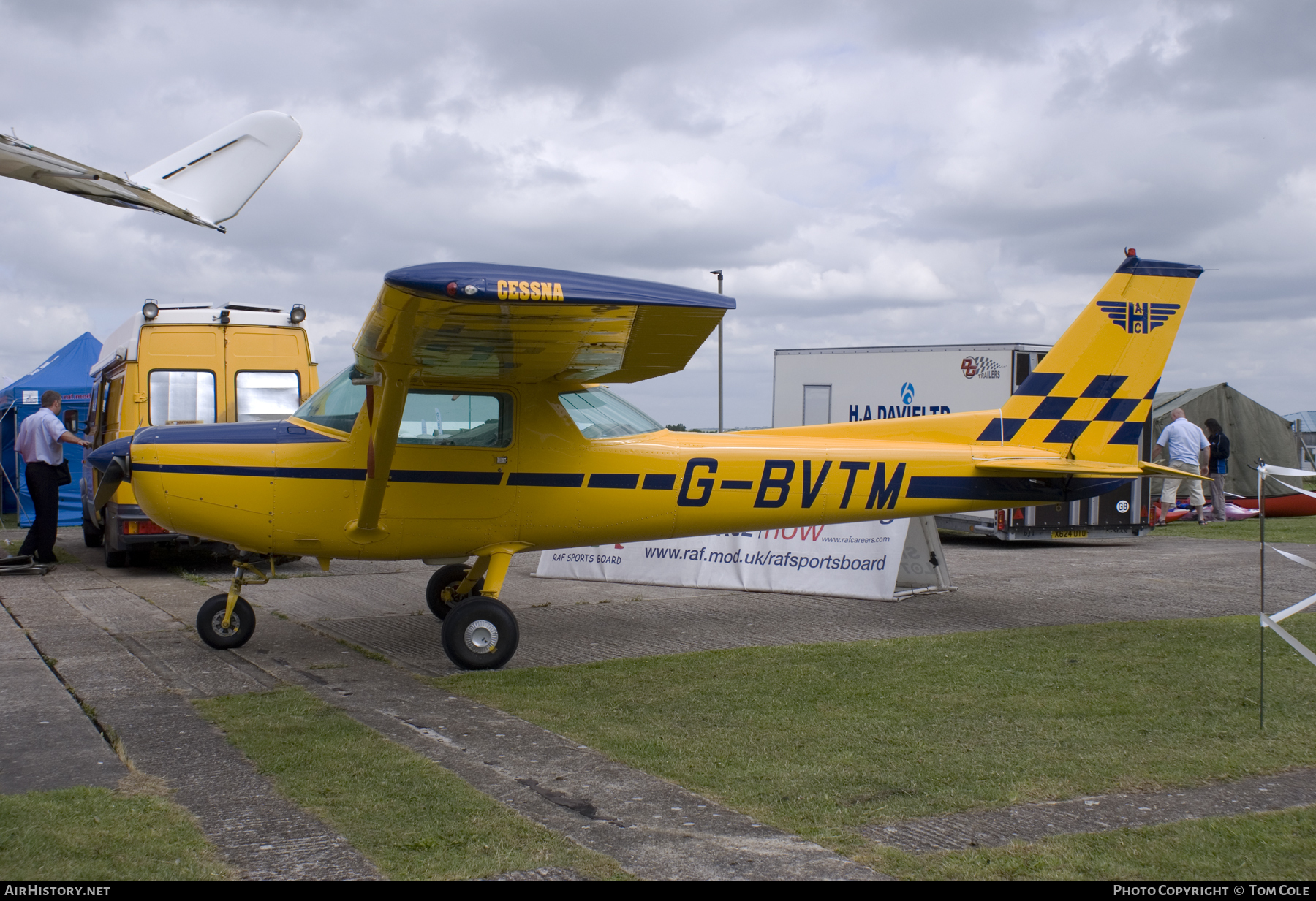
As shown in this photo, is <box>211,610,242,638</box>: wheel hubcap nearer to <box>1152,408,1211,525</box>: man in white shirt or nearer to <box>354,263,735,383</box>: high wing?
<box>354,263,735,383</box>: high wing

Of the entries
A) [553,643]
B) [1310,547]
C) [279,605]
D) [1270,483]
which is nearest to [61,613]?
[279,605]

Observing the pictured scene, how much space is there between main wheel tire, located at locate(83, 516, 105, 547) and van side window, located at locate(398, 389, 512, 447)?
920 centimetres

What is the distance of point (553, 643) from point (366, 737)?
266 centimetres

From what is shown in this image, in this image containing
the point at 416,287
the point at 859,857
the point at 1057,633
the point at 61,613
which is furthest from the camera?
the point at 61,613

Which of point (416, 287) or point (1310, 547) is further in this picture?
point (1310, 547)

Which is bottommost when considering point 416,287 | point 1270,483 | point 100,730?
point 100,730

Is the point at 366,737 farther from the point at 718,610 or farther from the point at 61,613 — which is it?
the point at 61,613

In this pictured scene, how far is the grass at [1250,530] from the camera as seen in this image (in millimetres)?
13725

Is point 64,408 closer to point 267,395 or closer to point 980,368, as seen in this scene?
point 267,395

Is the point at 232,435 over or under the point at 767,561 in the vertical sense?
over

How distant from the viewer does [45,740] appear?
4.69 metres

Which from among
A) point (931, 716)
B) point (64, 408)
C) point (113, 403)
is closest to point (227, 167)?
point (931, 716)

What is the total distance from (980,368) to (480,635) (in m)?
9.63

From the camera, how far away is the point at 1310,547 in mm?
12227
